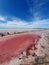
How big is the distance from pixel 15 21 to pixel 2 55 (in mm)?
345

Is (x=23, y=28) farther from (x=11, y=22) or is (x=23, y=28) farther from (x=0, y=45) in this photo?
(x=0, y=45)

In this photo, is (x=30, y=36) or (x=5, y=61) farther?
(x=30, y=36)

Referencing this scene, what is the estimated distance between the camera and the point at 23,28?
1812 millimetres

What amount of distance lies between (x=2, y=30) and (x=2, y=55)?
0.23 m

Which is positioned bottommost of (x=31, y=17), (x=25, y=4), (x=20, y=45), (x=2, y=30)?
(x=20, y=45)

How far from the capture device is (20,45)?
1.81 metres

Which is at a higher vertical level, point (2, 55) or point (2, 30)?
point (2, 30)

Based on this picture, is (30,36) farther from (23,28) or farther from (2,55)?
(2,55)

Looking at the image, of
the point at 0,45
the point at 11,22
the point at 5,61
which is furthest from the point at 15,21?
the point at 5,61

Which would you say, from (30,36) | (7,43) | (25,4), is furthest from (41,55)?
(25,4)

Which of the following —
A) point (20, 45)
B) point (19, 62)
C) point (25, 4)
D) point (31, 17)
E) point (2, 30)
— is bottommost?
point (19, 62)

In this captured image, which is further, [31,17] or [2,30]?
[31,17]

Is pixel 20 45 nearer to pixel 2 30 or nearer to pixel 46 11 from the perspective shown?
pixel 2 30

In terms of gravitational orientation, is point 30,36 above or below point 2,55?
above
